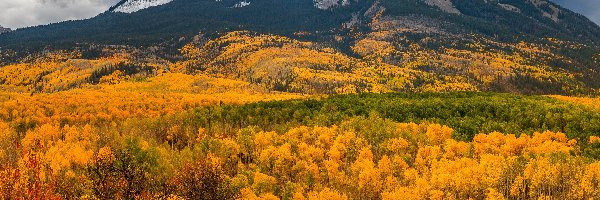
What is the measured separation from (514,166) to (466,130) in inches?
2320

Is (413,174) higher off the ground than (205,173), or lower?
lower

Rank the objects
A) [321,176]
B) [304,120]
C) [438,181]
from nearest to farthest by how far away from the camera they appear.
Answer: [438,181] < [321,176] < [304,120]

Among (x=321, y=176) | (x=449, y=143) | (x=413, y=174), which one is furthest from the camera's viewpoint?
(x=449, y=143)

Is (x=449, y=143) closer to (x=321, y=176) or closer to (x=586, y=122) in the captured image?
(x=321, y=176)

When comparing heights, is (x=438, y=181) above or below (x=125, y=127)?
above

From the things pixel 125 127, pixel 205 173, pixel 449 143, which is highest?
pixel 205 173

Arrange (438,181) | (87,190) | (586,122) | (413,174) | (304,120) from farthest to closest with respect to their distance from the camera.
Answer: (304,120), (586,122), (413,174), (438,181), (87,190)

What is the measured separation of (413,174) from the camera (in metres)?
115

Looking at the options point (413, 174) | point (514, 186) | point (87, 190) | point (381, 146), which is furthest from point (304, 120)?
point (87, 190)

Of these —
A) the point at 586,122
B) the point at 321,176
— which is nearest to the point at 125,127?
the point at 321,176

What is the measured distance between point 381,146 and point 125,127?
108 m

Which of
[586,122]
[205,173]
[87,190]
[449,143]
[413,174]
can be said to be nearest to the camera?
[205,173]

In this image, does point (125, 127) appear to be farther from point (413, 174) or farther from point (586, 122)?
point (586, 122)

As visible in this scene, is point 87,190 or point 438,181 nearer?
point 87,190
